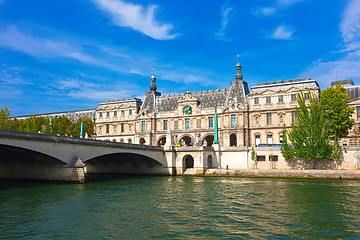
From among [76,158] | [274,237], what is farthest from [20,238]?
[76,158]

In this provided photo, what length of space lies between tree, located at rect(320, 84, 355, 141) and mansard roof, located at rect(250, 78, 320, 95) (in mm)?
12858

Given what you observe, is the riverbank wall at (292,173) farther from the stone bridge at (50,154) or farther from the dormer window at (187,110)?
the dormer window at (187,110)

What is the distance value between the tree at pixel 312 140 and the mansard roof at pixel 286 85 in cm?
1415

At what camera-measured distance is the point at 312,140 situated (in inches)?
2299

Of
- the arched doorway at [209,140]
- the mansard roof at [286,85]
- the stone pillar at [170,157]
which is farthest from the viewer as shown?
the arched doorway at [209,140]

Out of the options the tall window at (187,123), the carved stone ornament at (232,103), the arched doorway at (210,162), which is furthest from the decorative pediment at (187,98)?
the arched doorway at (210,162)

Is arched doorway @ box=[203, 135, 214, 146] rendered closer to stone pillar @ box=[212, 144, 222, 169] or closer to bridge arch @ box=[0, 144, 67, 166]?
stone pillar @ box=[212, 144, 222, 169]

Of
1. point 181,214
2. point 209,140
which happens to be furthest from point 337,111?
point 181,214

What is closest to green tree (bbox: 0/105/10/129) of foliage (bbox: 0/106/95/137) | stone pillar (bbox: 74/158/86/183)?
foliage (bbox: 0/106/95/137)

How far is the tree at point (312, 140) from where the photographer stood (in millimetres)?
57844

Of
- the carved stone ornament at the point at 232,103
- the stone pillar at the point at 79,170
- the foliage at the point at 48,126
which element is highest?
the carved stone ornament at the point at 232,103

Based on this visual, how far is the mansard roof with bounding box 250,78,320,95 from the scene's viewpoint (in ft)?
242

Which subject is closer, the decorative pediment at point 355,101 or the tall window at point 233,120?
the decorative pediment at point 355,101

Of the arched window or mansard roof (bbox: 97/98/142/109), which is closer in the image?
the arched window
